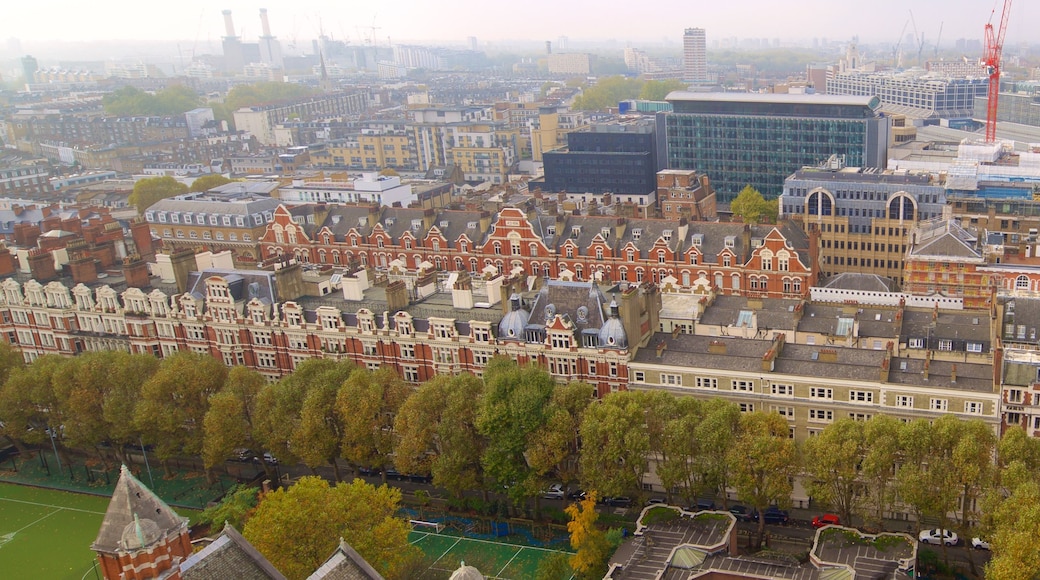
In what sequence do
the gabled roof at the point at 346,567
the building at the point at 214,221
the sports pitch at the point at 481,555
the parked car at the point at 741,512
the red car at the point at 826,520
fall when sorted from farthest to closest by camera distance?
the building at the point at 214,221
the parked car at the point at 741,512
the red car at the point at 826,520
the sports pitch at the point at 481,555
the gabled roof at the point at 346,567

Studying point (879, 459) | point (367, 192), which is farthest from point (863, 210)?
point (367, 192)

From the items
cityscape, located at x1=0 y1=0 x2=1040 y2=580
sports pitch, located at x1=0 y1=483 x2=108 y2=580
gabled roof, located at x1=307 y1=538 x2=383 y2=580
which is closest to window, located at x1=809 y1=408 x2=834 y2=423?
cityscape, located at x1=0 y1=0 x2=1040 y2=580

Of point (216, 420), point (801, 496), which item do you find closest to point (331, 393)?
point (216, 420)

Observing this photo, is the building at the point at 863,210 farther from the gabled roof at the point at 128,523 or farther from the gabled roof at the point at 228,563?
the gabled roof at the point at 128,523

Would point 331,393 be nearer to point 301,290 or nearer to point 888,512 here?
point 301,290

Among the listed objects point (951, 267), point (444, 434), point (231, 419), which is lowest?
point (444, 434)

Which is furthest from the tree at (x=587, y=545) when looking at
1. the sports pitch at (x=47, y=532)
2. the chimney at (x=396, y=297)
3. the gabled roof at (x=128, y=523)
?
the sports pitch at (x=47, y=532)

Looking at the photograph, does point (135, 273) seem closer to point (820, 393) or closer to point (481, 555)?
point (481, 555)
